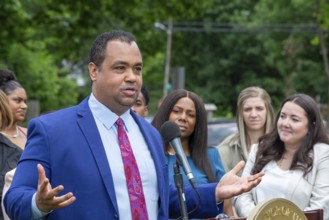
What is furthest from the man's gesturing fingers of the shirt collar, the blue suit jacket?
the shirt collar

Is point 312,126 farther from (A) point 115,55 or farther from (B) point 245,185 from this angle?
(A) point 115,55

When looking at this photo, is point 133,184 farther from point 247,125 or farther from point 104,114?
point 247,125

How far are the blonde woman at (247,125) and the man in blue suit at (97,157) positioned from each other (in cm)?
323

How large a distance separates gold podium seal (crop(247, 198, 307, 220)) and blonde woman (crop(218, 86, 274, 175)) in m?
3.12

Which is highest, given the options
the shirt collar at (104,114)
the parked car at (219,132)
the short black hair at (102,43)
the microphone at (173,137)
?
the short black hair at (102,43)

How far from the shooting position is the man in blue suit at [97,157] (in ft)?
12.7

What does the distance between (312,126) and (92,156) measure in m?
2.82

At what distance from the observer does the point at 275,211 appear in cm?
424

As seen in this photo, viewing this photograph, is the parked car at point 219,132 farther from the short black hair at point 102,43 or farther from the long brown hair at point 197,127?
the short black hair at point 102,43

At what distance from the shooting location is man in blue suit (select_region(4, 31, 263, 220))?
3869 mm

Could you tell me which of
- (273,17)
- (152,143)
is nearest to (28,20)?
(152,143)

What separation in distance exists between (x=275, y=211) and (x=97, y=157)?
984 millimetres

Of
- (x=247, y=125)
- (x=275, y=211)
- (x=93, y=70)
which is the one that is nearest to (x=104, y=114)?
(x=93, y=70)

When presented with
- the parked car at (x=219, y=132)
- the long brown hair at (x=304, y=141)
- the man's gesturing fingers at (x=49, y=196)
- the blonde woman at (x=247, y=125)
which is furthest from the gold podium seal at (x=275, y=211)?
the parked car at (x=219, y=132)
